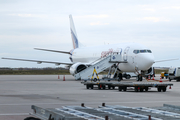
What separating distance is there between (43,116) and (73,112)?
0.75m

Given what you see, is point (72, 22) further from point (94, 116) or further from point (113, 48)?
point (94, 116)

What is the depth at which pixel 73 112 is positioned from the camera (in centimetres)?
655

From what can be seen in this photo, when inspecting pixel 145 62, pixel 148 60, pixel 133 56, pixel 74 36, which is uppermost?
pixel 74 36

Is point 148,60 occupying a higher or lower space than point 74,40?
lower

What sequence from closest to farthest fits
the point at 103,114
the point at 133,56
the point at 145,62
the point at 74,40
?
the point at 103,114 < the point at 145,62 < the point at 133,56 < the point at 74,40

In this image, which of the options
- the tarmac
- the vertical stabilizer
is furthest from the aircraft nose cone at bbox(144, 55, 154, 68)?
the vertical stabilizer

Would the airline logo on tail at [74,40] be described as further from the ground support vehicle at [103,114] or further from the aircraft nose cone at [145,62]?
the ground support vehicle at [103,114]

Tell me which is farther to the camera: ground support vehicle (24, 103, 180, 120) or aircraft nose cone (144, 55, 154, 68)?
aircraft nose cone (144, 55, 154, 68)

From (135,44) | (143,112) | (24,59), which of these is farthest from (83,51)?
(143,112)

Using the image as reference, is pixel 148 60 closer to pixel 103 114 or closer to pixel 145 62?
pixel 145 62

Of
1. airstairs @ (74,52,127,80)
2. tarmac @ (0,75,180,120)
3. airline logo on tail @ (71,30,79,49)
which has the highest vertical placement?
airline logo on tail @ (71,30,79,49)

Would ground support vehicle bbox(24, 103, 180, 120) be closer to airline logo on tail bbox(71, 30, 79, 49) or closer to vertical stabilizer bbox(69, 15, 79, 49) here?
Result: airline logo on tail bbox(71, 30, 79, 49)

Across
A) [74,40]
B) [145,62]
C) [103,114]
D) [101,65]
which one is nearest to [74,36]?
[74,40]

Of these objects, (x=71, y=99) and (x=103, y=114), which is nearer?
(x=103, y=114)
